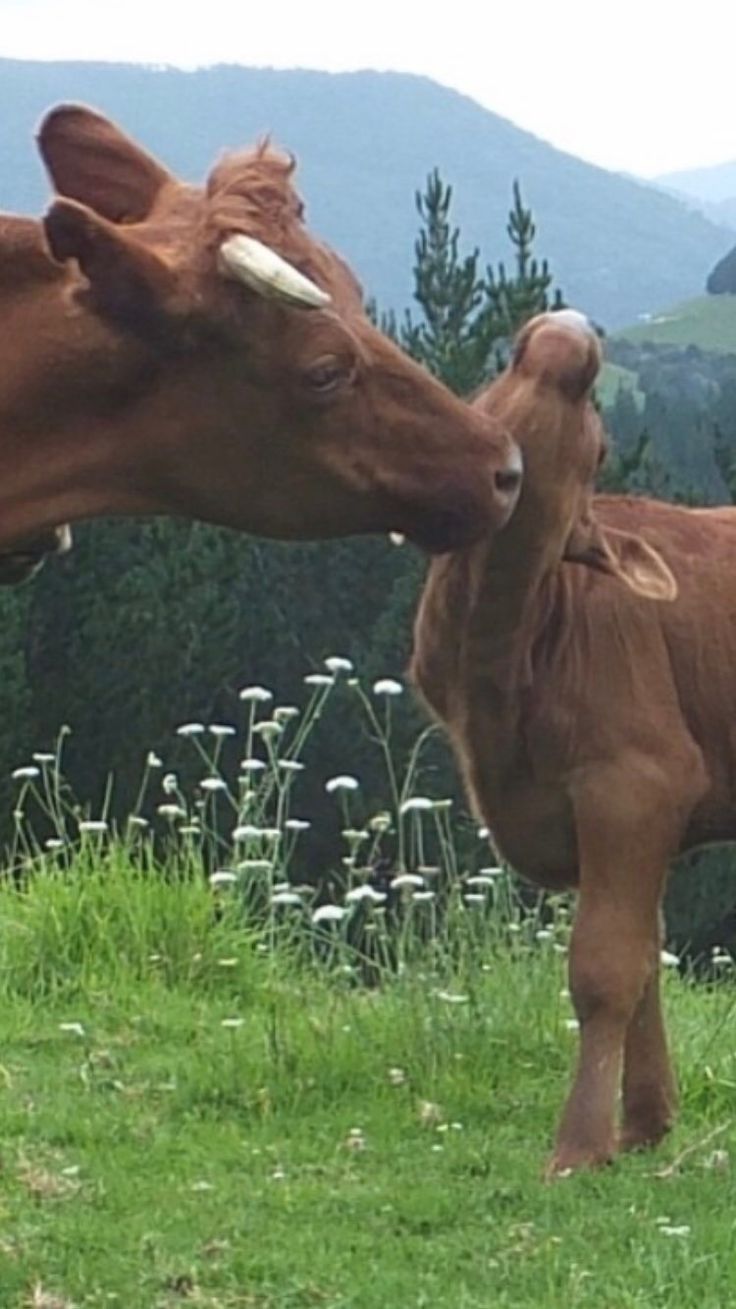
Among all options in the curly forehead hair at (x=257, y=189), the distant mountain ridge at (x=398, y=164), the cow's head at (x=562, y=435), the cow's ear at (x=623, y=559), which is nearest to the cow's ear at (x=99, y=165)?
the curly forehead hair at (x=257, y=189)

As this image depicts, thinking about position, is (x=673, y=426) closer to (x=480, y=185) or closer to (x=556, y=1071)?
(x=556, y=1071)

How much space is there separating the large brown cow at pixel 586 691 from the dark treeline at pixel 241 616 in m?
15.0

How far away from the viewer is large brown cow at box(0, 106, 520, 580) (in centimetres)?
442

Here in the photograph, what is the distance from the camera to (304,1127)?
6.57 meters

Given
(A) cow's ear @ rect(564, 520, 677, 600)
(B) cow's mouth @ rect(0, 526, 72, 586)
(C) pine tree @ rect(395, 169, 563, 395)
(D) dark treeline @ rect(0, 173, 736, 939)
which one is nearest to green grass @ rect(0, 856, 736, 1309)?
(A) cow's ear @ rect(564, 520, 677, 600)

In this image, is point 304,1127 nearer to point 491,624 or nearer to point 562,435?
point 491,624

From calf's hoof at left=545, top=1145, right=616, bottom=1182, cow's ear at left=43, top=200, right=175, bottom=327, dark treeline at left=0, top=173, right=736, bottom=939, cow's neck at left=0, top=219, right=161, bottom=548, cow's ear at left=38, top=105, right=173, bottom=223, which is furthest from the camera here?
dark treeline at left=0, top=173, right=736, bottom=939

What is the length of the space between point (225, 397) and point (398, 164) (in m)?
133

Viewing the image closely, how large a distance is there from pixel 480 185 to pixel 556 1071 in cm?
13624

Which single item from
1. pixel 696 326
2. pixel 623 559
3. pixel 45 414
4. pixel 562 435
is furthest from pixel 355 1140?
pixel 696 326

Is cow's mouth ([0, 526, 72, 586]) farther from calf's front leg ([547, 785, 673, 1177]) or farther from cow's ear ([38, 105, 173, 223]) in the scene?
calf's front leg ([547, 785, 673, 1177])

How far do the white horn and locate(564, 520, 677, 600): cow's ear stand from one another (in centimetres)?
143

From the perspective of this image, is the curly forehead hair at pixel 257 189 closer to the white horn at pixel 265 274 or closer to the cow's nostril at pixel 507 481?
the white horn at pixel 265 274

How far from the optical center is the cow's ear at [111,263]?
4.16m
